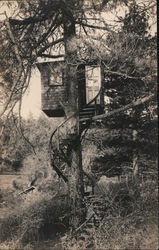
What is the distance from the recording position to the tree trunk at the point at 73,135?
1058 centimetres

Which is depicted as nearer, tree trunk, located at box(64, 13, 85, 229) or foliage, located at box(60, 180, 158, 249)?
foliage, located at box(60, 180, 158, 249)

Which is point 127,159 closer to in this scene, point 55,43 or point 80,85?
point 80,85

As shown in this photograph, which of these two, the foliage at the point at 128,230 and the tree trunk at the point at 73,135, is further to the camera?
the tree trunk at the point at 73,135

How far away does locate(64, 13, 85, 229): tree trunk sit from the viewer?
10578mm

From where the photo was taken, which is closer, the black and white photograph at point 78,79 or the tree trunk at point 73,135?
the black and white photograph at point 78,79

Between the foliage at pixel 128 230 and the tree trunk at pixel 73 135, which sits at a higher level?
the tree trunk at pixel 73 135

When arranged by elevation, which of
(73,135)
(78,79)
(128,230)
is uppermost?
(78,79)

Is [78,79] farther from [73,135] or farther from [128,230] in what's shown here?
[128,230]

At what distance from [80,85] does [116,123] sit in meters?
6.82

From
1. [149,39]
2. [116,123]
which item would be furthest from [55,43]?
[116,123]

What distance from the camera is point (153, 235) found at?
891cm

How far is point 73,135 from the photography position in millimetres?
10805

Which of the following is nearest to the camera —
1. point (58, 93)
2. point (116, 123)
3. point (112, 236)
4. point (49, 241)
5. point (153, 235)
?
point (153, 235)

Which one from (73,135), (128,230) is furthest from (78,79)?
(128,230)
